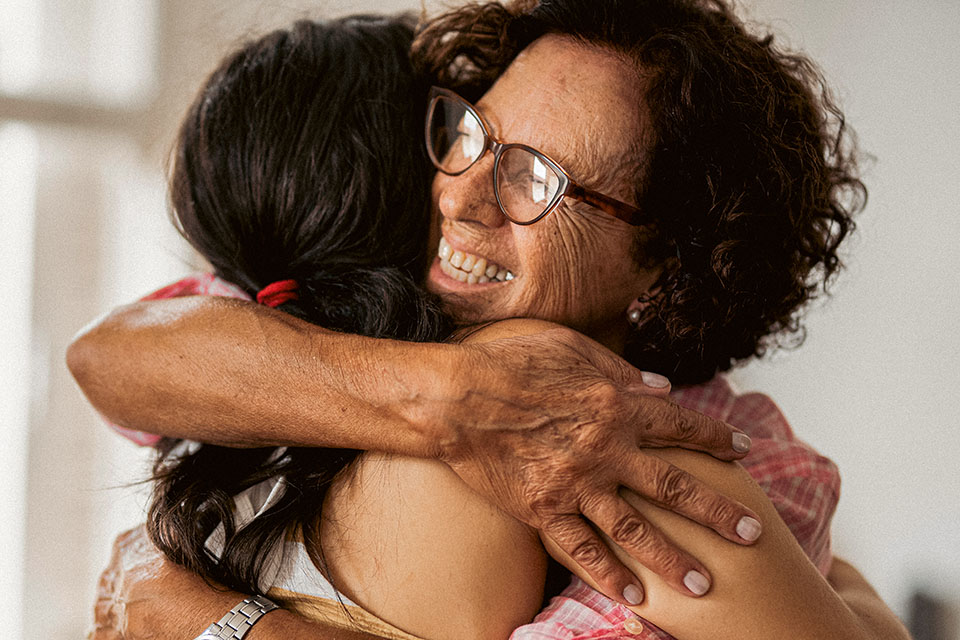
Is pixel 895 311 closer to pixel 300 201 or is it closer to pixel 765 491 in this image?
pixel 765 491

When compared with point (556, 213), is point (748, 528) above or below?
below

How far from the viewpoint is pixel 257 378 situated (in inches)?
45.4

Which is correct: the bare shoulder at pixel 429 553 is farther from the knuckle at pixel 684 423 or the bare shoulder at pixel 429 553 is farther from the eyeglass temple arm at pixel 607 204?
the eyeglass temple arm at pixel 607 204

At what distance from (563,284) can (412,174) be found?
38 cm

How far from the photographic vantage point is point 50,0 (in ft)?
8.41

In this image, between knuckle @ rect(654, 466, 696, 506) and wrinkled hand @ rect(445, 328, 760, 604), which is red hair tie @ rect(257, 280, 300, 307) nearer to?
wrinkled hand @ rect(445, 328, 760, 604)

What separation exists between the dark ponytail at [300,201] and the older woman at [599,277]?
0.09m

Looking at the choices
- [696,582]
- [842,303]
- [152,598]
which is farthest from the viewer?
[842,303]

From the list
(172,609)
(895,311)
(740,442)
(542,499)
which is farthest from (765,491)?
(895,311)

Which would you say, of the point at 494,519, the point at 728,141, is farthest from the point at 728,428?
the point at 728,141

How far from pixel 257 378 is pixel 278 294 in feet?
0.89

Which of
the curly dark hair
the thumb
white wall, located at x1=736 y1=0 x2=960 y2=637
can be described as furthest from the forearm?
white wall, located at x1=736 y1=0 x2=960 y2=637

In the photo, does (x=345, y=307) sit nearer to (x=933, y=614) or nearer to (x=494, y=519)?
A: (x=494, y=519)

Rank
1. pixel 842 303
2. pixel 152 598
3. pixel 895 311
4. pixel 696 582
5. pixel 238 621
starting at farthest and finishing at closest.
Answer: pixel 842 303, pixel 895 311, pixel 152 598, pixel 238 621, pixel 696 582
